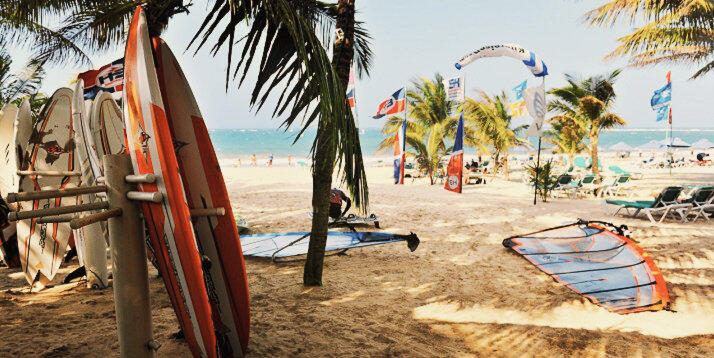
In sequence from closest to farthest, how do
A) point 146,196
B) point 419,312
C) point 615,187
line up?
point 146,196 < point 419,312 < point 615,187

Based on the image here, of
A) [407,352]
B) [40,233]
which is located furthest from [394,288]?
[40,233]

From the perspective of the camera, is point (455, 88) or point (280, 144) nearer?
point (455, 88)

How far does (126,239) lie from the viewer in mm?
1955

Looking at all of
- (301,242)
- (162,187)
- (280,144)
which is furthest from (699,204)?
(280,144)

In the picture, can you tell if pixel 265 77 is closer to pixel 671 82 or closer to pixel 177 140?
pixel 177 140

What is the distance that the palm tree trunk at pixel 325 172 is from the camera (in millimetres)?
4109

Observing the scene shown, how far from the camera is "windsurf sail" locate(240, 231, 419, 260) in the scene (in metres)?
5.61

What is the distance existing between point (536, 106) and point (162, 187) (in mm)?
10182

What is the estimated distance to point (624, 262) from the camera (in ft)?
16.3

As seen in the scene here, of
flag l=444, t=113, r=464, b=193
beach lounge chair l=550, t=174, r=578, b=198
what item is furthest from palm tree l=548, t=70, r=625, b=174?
flag l=444, t=113, r=464, b=193

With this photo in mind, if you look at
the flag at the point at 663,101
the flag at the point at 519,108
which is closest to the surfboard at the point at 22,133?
the flag at the point at 519,108

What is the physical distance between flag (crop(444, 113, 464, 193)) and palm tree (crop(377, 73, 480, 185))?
6620mm

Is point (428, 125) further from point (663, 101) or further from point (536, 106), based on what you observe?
point (663, 101)

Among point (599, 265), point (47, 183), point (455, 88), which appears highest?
point (455, 88)
